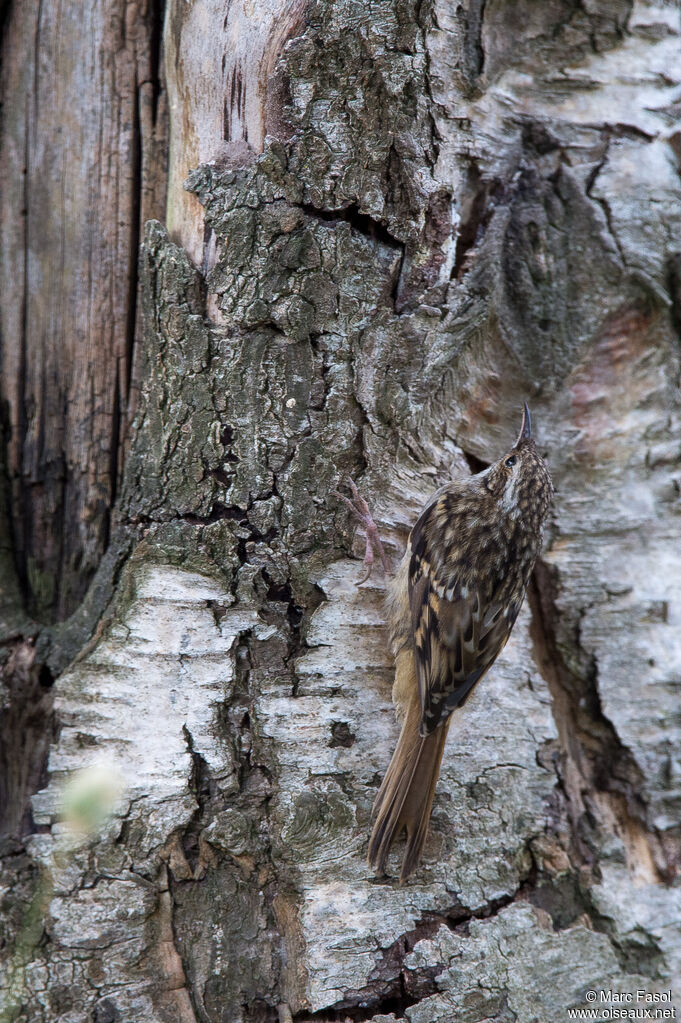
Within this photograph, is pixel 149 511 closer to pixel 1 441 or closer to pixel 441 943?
pixel 1 441

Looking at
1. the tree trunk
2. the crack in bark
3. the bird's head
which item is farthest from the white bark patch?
the bird's head

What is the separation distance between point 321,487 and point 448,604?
0.67 m

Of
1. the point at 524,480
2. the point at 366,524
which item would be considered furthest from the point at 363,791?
the point at 524,480

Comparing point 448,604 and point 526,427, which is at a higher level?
point 526,427

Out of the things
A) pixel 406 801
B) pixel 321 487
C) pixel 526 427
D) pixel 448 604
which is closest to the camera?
pixel 406 801

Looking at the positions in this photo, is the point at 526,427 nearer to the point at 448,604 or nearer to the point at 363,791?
the point at 448,604

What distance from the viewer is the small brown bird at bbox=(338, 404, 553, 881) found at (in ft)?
5.97

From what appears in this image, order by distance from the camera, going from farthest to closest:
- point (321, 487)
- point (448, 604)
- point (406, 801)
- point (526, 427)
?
point (448, 604), point (526, 427), point (321, 487), point (406, 801)

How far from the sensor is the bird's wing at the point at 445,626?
2027mm

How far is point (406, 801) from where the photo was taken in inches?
70.1

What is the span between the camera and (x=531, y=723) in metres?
2.06

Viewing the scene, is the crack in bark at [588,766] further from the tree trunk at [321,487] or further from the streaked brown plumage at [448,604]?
the streaked brown plumage at [448,604]

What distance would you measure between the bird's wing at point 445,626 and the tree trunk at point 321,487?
0.07 m

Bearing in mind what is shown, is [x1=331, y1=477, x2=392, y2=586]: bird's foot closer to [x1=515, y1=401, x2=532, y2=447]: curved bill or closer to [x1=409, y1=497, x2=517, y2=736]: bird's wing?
[x1=409, y1=497, x2=517, y2=736]: bird's wing
